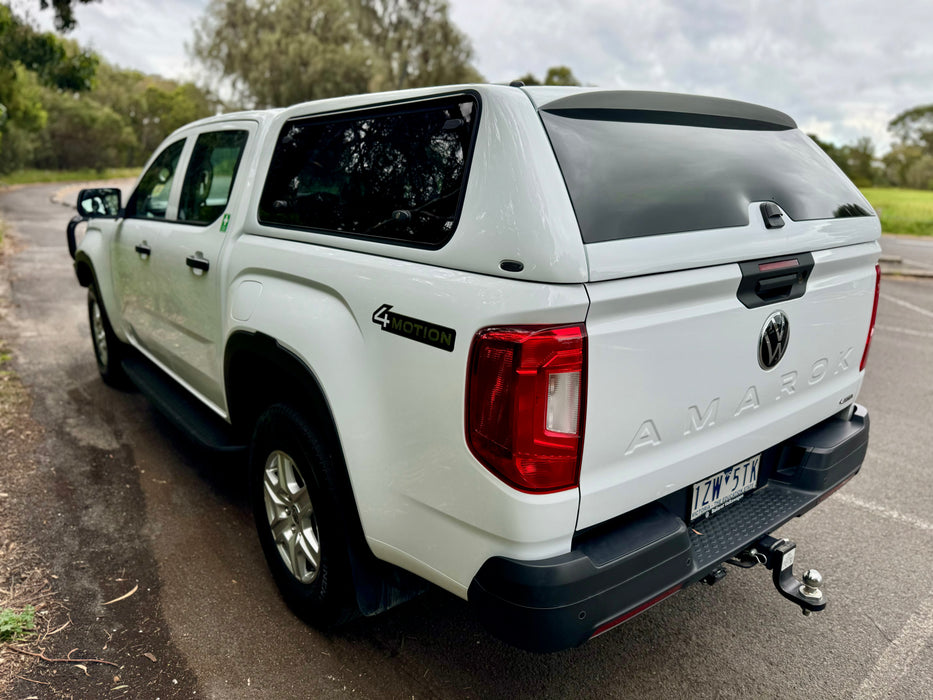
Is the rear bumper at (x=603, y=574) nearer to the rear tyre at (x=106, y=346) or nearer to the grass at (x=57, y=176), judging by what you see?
the rear tyre at (x=106, y=346)

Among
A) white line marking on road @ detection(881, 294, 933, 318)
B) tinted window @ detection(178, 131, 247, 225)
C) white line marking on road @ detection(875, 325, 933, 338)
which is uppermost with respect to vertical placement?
tinted window @ detection(178, 131, 247, 225)

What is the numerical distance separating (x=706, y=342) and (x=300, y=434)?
4.61ft

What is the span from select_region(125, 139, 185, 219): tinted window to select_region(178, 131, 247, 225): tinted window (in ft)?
0.95

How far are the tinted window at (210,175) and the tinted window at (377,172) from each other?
0.45 meters

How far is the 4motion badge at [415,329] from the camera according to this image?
191 centimetres

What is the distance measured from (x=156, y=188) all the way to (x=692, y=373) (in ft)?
11.5

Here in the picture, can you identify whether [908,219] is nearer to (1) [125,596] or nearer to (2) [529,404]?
(2) [529,404]

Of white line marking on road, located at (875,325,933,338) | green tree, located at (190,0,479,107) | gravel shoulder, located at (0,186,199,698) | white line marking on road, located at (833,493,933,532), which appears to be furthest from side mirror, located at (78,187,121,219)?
green tree, located at (190,0,479,107)

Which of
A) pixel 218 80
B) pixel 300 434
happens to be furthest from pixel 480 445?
pixel 218 80

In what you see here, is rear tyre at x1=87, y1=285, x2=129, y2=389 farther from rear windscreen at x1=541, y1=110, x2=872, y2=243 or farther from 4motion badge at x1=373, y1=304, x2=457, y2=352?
rear windscreen at x1=541, y1=110, x2=872, y2=243

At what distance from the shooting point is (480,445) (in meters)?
1.86

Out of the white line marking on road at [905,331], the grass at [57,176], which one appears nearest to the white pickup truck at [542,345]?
the white line marking on road at [905,331]

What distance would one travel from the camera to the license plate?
7.45ft

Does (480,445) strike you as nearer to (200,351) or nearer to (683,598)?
(683,598)
